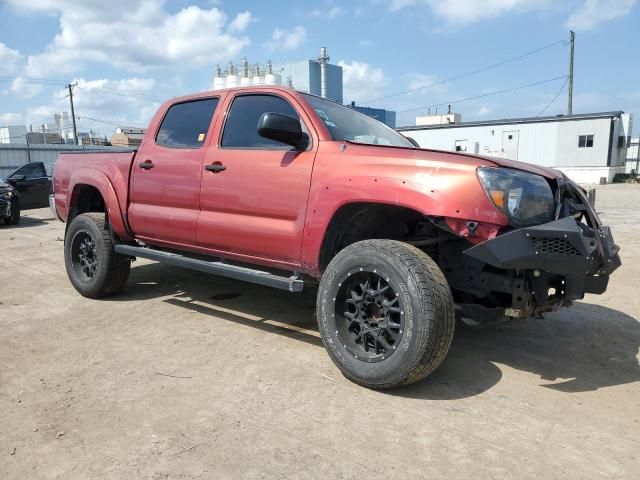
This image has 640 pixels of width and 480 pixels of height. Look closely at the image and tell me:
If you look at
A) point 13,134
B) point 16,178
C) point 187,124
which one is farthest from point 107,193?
point 13,134

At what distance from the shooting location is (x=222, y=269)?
411cm

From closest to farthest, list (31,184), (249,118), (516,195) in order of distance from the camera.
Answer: (516,195), (249,118), (31,184)

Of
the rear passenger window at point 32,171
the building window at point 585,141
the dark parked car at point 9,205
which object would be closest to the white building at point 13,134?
the rear passenger window at point 32,171

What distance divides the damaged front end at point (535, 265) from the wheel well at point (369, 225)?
36 centimetres

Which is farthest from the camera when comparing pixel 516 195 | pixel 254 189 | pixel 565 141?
pixel 565 141

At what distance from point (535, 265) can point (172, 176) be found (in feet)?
10.0

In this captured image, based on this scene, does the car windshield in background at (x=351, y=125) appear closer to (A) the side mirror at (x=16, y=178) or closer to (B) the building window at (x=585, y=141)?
(A) the side mirror at (x=16, y=178)

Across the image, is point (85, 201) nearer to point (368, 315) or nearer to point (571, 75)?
point (368, 315)

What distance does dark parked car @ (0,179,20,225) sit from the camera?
1238cm

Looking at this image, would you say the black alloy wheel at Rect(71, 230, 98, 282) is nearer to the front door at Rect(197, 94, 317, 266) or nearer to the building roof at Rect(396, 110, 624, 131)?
the front door at Rect(197, 94, 317, 266)

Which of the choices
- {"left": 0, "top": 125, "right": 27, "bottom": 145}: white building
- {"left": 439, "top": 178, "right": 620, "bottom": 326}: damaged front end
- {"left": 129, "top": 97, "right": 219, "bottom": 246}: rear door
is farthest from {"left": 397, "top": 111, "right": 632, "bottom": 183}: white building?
{"left": 0, "top": 125, "right": 27, "bottom": 145}: white building

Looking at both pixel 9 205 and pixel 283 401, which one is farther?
pixel 9 205

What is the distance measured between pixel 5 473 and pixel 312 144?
101 inches

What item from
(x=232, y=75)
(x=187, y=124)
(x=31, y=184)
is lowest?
(x=31, y=184)
